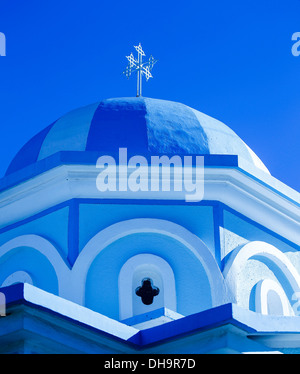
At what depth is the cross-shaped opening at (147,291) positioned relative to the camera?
30.0ft

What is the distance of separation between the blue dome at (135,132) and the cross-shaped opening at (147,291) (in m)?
1.42

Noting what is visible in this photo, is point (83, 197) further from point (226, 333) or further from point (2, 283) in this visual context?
point (226, 333)

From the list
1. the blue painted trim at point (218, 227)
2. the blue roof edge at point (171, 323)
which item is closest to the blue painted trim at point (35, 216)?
the blue painted trim at point (218, 227)

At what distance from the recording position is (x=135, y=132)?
10.1 m

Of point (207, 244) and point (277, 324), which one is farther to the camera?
point (207, 244)

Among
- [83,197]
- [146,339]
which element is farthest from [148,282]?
[146,339]

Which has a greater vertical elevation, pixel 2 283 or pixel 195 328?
pixel 2 283

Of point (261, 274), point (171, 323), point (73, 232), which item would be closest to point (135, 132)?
point (73, 232)

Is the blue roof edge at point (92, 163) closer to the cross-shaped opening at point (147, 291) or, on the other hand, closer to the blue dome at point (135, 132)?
the blue dome at point (135, 132)

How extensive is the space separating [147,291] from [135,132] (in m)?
1.96

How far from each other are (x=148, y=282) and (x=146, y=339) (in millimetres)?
2054

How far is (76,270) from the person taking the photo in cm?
909

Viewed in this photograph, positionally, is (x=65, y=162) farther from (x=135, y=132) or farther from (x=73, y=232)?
(x=135, y=132)

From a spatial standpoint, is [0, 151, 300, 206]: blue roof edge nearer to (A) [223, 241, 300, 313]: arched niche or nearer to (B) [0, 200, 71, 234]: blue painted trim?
(B) [0, 200, 71, 234]: blue painted trim
